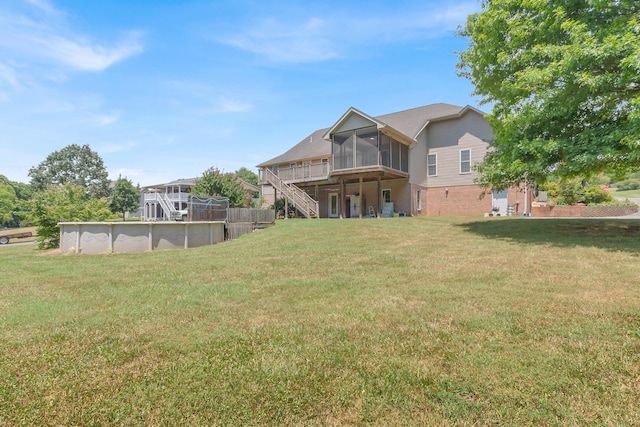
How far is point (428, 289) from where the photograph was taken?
509 centimetres

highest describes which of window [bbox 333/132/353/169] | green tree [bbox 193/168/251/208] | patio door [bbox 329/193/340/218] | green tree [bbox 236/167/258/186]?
green tree [bbox 236/167/258/186]

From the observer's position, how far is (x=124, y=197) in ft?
181

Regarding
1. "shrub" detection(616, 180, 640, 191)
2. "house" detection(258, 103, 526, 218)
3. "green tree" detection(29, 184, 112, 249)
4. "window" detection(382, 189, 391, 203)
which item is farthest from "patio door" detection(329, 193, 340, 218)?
"shrub" detection(616, 180, 640, 191)

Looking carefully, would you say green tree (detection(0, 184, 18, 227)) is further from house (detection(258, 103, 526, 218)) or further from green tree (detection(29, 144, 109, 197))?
house (detection(258, 103, 526, 218))

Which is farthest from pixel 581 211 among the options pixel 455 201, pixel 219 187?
pixel 219 187

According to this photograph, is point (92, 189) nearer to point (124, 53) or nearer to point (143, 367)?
point (124, 53)

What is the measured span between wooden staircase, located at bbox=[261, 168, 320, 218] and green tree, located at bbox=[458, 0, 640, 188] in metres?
12.4

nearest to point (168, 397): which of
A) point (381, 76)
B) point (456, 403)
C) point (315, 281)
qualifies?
point (456, 403)

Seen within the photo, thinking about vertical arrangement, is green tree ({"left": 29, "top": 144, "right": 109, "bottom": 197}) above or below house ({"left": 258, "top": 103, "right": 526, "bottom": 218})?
above

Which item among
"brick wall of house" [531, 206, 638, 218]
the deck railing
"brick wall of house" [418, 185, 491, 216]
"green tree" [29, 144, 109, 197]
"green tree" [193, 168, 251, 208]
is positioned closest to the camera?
"brick wall of house" [531, 206, 638, 218]

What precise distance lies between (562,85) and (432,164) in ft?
45.2

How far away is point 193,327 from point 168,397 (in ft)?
4.56

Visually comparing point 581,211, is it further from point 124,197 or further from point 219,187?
point 124,197

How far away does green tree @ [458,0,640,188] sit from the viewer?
7.78m
